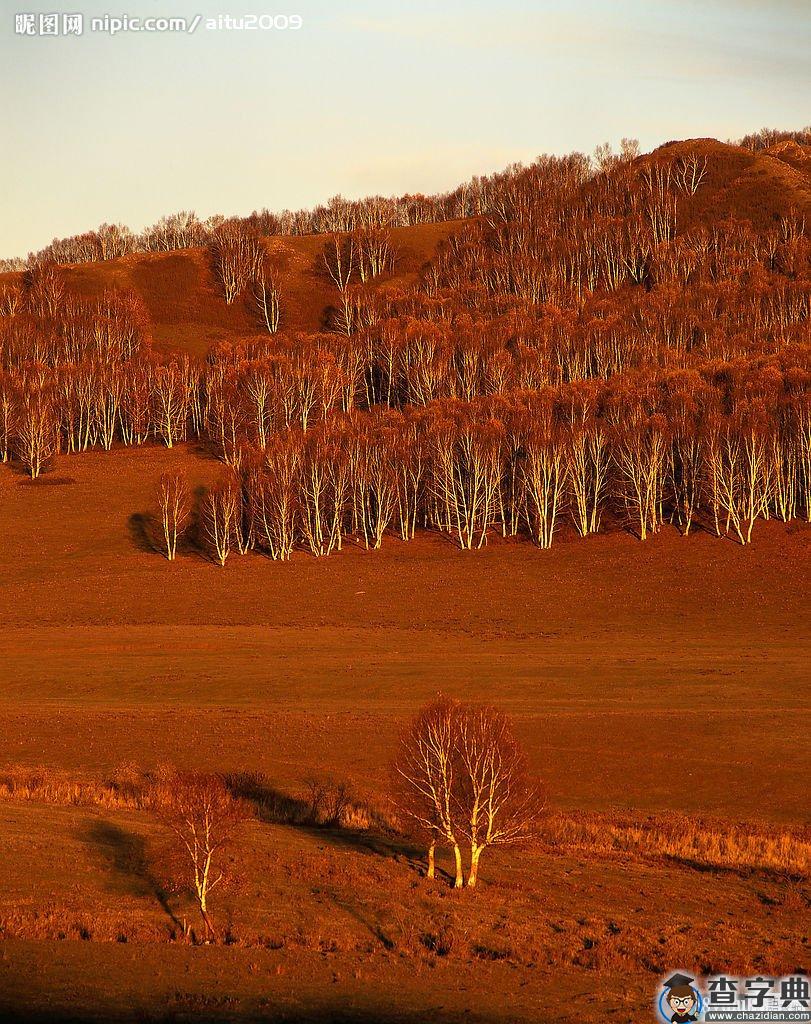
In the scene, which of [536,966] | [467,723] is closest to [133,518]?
[467,723]

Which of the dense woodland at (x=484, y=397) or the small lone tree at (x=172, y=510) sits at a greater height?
the dense woodland at (x=484, y=397)

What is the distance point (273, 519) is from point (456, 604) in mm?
25698

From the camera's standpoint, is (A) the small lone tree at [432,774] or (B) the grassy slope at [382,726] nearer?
(B) the grassy slope at [382,726]

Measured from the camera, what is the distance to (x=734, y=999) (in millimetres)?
21797

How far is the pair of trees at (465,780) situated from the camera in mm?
30875

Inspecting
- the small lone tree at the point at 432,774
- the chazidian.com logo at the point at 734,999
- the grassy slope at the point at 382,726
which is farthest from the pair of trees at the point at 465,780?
the chazidian.com logo at the point at 734,999

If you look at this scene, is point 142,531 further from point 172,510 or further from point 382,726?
point 382,726

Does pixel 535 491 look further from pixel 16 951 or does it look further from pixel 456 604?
pixel 16 951

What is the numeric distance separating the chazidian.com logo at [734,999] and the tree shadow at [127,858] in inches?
440

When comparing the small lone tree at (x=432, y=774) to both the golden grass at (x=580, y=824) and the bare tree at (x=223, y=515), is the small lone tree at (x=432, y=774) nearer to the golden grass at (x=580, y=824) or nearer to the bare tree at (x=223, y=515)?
the golden grass at (x=580, y=824)

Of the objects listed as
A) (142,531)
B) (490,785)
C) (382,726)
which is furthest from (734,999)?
(142,531)

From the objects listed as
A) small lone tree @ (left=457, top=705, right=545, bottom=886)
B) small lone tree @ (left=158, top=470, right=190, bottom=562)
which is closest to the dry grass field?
small lone tree @ (left=457, top=705, right=545, bottom=886)

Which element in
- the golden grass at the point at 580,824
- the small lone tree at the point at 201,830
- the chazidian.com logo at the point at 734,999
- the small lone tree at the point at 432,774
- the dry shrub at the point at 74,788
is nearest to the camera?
the chazidian.com logo at the point at 734,999

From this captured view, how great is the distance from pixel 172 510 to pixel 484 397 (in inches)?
1713
